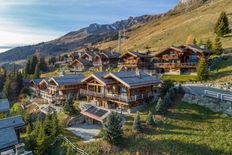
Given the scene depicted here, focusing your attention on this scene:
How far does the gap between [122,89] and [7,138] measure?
17.6 metres

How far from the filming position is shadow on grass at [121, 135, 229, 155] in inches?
893

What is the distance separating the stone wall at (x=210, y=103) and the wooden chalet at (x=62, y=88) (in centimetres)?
2487

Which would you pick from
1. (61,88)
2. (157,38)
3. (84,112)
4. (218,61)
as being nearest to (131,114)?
(84,112)

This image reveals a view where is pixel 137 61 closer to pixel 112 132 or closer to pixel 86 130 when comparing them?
pixel 86 130

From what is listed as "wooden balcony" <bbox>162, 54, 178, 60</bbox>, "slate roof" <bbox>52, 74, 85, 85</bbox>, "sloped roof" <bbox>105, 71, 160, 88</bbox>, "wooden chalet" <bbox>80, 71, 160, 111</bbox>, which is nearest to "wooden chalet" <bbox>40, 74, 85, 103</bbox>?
"slate roof" <bbox>52, 74, 85, 85</bbox>

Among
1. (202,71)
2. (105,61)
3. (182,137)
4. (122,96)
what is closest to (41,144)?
(122,96)

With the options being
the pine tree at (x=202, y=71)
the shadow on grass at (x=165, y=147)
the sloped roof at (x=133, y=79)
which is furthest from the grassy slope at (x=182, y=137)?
the pine tree at (x=202, y=71)

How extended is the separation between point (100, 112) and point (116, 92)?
4360 millimetres

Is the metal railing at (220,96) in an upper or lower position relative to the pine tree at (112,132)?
upper

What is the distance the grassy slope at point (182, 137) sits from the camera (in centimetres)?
2320

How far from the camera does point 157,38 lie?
105m

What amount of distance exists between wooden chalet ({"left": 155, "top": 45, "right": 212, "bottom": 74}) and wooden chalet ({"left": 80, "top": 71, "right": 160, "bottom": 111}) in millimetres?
16150

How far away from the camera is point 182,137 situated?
985 inches

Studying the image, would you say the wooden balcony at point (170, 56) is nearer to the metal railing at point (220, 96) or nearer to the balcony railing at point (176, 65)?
the balcony railing at point (176, 65)
